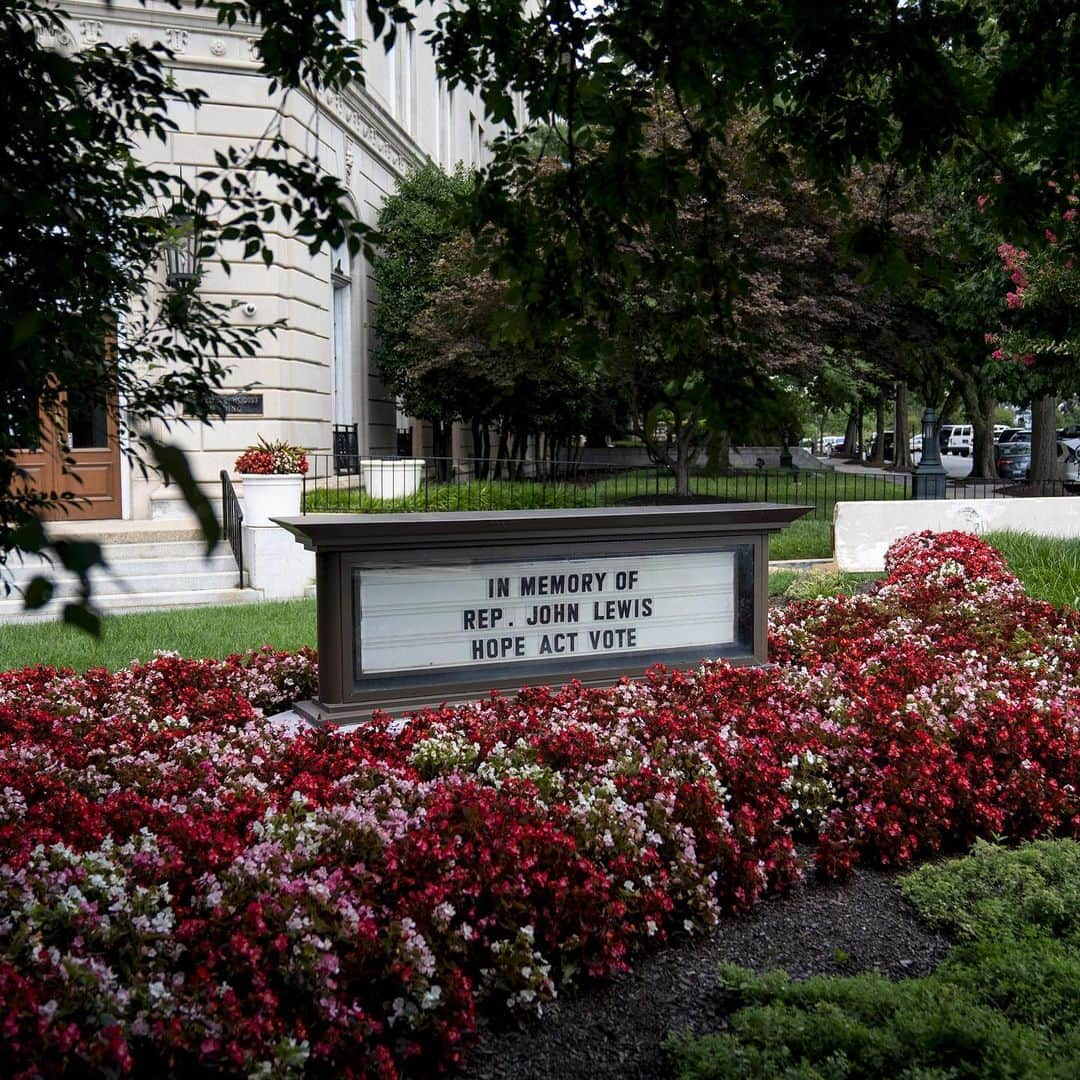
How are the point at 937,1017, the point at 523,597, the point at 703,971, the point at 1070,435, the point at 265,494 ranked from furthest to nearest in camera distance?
the point at 1070,435 → the point at 265,494 → the point at 523,597 → the point at 703,971 → the point at 937,1017

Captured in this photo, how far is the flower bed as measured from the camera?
9.79 ft

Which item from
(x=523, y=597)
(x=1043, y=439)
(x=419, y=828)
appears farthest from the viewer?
(x=1043, y=439)

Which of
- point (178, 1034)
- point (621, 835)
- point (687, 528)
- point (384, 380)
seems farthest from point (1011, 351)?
point (178, 1034)

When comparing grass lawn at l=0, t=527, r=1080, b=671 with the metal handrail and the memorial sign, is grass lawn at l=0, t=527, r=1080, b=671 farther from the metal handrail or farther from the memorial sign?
the memorial sign

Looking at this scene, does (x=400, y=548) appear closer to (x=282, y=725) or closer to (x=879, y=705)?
(x=282, y=725)

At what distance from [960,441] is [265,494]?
7004 centimetres

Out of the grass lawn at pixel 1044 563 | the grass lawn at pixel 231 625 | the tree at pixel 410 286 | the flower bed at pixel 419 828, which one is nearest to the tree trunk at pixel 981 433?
the tree at pixel 410 286

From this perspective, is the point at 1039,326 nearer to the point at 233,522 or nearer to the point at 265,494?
the point at 265,494

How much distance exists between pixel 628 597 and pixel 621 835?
277 centimetres

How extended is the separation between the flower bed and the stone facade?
8739 mm

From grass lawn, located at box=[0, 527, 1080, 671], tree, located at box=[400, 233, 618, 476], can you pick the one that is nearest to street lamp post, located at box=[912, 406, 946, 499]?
grass lawn, located at box=[0, 527, 1080, 671]

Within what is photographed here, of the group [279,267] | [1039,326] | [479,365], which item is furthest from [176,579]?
[1039,326]

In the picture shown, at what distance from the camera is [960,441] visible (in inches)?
2972

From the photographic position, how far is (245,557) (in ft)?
43.8
